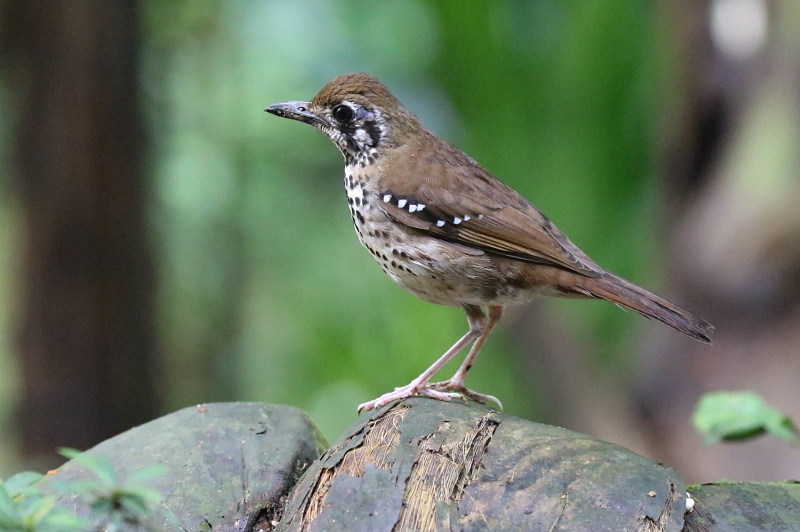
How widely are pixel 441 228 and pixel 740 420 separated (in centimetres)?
133

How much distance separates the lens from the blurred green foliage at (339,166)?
6.80 meters

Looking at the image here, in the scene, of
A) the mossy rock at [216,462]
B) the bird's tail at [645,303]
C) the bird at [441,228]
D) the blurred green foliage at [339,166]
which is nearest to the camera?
the mossy rock at [216,462]

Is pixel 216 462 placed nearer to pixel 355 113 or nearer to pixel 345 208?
pixel 355 113

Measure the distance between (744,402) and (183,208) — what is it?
18.3 ft

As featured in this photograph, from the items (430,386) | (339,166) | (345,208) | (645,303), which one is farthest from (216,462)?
(345,208)

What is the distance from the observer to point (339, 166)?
7.64 m

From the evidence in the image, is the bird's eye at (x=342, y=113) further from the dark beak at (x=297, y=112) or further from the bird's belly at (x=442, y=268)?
the bird's belly at (x=442, y=268)

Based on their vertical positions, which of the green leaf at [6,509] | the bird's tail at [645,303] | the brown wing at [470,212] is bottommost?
the green leaf at [6,509]

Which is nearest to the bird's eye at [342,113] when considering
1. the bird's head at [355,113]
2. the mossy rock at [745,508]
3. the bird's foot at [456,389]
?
the bird's head at [355,113]

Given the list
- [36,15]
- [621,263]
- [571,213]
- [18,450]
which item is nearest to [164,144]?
[36,15]

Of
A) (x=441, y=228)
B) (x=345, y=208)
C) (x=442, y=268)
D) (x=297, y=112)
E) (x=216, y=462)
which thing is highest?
(x=297, y=112)

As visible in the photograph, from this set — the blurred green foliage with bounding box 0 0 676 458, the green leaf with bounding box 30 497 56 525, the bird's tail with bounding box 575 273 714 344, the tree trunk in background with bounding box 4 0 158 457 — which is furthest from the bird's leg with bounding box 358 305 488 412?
the blurred green foliage with bounding box 0 0 676 458

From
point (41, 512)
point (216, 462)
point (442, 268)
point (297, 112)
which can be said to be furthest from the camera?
point (297, 112)

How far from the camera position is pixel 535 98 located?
6934 millimetres
